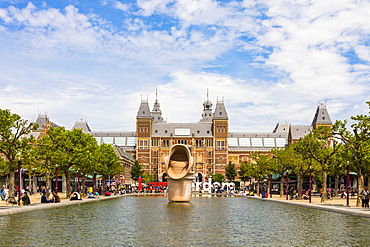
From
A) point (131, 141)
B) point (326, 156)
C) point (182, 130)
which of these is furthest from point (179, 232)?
point (131, 141)

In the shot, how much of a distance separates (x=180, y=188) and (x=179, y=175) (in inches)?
51.4

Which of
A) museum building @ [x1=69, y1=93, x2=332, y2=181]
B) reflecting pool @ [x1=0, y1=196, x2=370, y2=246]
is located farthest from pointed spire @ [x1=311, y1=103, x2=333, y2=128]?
reflecting pool @ [x1=0, y1=196, x2=370, y2=246]

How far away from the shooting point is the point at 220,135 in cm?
16888

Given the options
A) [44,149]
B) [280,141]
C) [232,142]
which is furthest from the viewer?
[280,141]

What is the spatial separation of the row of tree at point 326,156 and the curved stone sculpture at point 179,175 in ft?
36.6

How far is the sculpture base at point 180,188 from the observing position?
44719 millimetres

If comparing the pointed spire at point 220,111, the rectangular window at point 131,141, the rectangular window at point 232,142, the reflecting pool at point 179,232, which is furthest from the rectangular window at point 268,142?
the reflecting pool at point 179,232

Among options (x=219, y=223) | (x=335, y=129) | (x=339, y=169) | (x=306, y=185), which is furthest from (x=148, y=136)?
(x=219, y=223)

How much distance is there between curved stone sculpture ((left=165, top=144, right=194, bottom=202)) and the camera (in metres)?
44.5

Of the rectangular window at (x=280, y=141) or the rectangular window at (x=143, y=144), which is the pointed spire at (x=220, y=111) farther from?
the rectangular window at (x=143, y=144)

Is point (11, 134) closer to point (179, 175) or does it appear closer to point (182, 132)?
point (179, 175)

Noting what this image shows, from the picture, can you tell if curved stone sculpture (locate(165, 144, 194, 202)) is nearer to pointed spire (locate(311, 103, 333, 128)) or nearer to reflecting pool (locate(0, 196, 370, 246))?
reflecting pool (locate(0, 196, 370, 246))

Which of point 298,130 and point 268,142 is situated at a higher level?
point 298,130

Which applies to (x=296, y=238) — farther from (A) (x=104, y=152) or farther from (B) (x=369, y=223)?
(A) (x=104, y=152)
